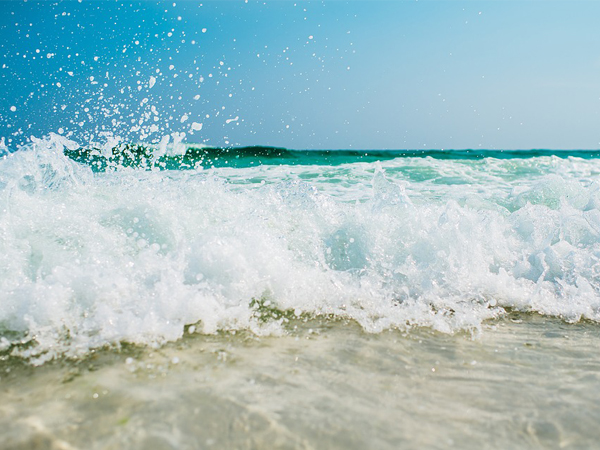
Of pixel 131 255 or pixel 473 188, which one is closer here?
pixel 131 255

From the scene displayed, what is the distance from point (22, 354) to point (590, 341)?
291cm

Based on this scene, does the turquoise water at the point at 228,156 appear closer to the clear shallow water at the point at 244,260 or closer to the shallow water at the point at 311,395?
the clear shallow water at the point at 244,260

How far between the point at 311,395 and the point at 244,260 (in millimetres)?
1277

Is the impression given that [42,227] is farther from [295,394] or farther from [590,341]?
[590,341]

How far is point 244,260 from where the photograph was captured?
2.91 m

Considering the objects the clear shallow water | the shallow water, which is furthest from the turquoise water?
the shallow water

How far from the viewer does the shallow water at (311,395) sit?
1.53 m

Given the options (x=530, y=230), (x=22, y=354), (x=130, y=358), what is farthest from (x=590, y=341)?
(x=22, y=354)

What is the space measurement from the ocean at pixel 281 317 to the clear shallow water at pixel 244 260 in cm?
1

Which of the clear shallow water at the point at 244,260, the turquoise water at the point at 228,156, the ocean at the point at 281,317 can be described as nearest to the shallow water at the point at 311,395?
the ocean at the point at 281,317

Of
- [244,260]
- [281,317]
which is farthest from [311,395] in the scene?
[244,260]

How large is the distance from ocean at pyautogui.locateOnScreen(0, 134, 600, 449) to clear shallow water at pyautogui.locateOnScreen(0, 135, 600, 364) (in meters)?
0.01

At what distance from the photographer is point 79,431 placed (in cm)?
153

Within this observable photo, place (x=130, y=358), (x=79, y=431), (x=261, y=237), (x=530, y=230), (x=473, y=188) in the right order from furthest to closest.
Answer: (x=473, y=188) → (x=530, y=230) → (x=261, y=237) → (x=130, y=358) → (x=79, y=431)
